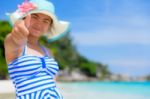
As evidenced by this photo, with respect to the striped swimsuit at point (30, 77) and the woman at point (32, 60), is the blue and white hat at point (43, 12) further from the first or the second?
the striped swimsuit at point (30, 77)

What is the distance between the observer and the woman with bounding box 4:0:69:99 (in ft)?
6.79

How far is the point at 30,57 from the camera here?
213cm

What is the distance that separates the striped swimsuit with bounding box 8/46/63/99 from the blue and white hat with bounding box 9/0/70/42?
0.50ft

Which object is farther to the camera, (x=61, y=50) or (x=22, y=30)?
(x=61, y=50)

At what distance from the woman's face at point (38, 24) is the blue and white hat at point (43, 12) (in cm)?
3

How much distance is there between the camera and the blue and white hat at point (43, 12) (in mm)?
2129

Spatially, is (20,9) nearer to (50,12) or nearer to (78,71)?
(50,12)

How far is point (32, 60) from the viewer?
2.13 metres

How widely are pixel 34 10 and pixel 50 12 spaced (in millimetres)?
108

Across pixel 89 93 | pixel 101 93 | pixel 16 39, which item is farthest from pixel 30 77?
pixel 101 93

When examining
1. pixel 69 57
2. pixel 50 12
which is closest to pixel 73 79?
pixel 69 57

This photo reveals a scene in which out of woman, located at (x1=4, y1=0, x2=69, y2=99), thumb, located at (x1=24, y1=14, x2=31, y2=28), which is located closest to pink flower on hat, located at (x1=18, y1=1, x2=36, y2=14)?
woman, located at (x1=4, y1=0, x2=69, y2=99)

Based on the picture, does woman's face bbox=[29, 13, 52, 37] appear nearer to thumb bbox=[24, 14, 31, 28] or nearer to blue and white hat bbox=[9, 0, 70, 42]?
blue and white hat bbox=[9, 0, 70, 42]

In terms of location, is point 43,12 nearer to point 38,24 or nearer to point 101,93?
point 38,24
